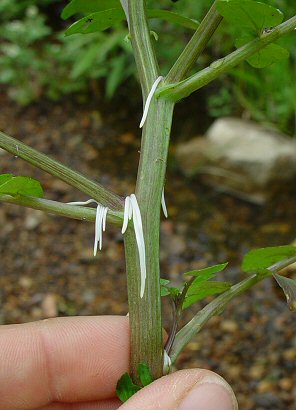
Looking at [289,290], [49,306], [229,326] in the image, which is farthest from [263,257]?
[49,306]

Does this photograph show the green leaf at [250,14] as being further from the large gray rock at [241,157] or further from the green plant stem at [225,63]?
the large gray rock at [241,157]

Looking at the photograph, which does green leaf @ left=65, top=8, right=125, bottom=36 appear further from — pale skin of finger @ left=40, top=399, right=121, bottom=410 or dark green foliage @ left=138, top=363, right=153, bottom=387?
pale skin of finger @ left=40, top=399, right=121, bottom=410

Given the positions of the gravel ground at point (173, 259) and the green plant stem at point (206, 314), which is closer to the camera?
the green plant stem at point (206, 314)

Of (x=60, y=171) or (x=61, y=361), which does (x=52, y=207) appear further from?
(x=61, y=361)

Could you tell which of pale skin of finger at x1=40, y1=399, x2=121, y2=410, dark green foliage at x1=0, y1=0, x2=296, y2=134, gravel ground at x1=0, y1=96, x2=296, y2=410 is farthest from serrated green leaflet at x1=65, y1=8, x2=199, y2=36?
dark green foliage at x1=0, y1=0, x2=296, y2=134

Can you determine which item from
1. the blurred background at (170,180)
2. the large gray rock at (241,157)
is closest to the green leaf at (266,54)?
the blurred background at (170,180)
